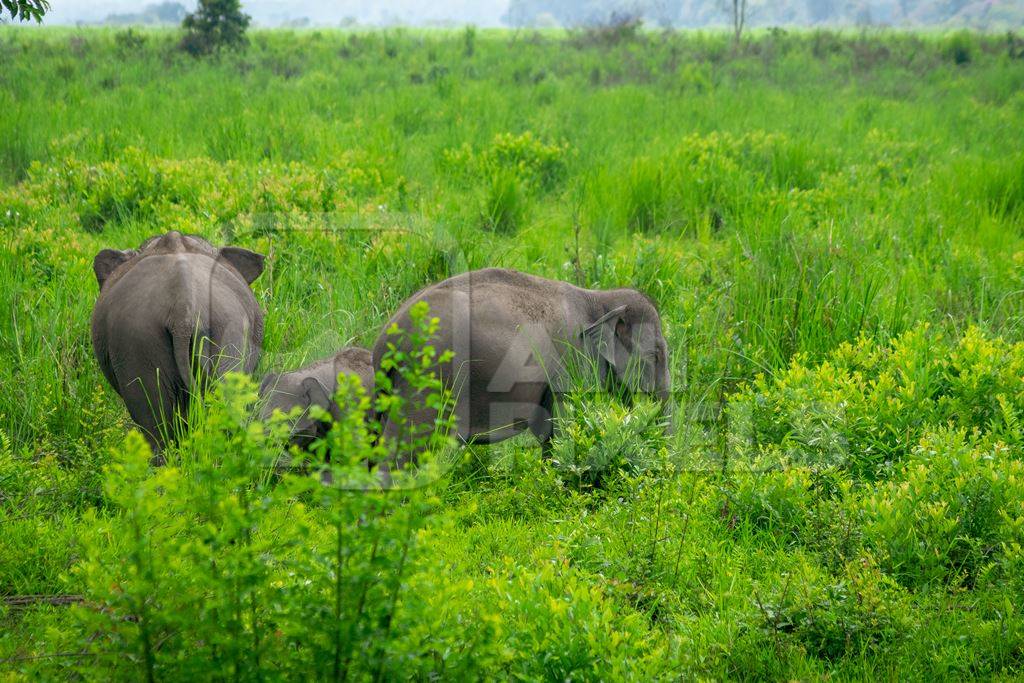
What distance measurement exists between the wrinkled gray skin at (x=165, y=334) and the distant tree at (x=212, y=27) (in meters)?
14.3

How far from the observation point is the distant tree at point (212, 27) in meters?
17.2

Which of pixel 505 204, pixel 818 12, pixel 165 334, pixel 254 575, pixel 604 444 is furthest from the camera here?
pixel 818 12

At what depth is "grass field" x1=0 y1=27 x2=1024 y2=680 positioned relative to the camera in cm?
219

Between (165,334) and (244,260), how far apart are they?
88 cm

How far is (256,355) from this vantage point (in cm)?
460

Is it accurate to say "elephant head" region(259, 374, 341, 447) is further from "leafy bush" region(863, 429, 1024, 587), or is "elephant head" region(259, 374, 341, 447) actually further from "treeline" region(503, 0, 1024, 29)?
"treeline" region(503, 0, 1024, 29)

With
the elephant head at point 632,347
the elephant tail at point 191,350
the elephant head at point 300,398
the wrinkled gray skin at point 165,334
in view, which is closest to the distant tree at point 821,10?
the elephant head at point 632,347

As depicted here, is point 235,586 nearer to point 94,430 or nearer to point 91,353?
point 94,430

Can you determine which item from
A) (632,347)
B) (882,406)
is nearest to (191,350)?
(632,347)

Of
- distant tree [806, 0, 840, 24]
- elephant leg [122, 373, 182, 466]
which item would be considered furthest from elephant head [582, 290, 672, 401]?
distant tree [806, 0, 840, 24]

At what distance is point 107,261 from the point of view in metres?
4.55

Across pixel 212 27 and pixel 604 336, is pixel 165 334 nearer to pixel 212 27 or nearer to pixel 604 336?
pixel 604 336

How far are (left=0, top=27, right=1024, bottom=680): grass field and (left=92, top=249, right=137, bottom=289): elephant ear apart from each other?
50 cm

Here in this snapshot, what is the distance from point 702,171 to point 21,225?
18.3ft
